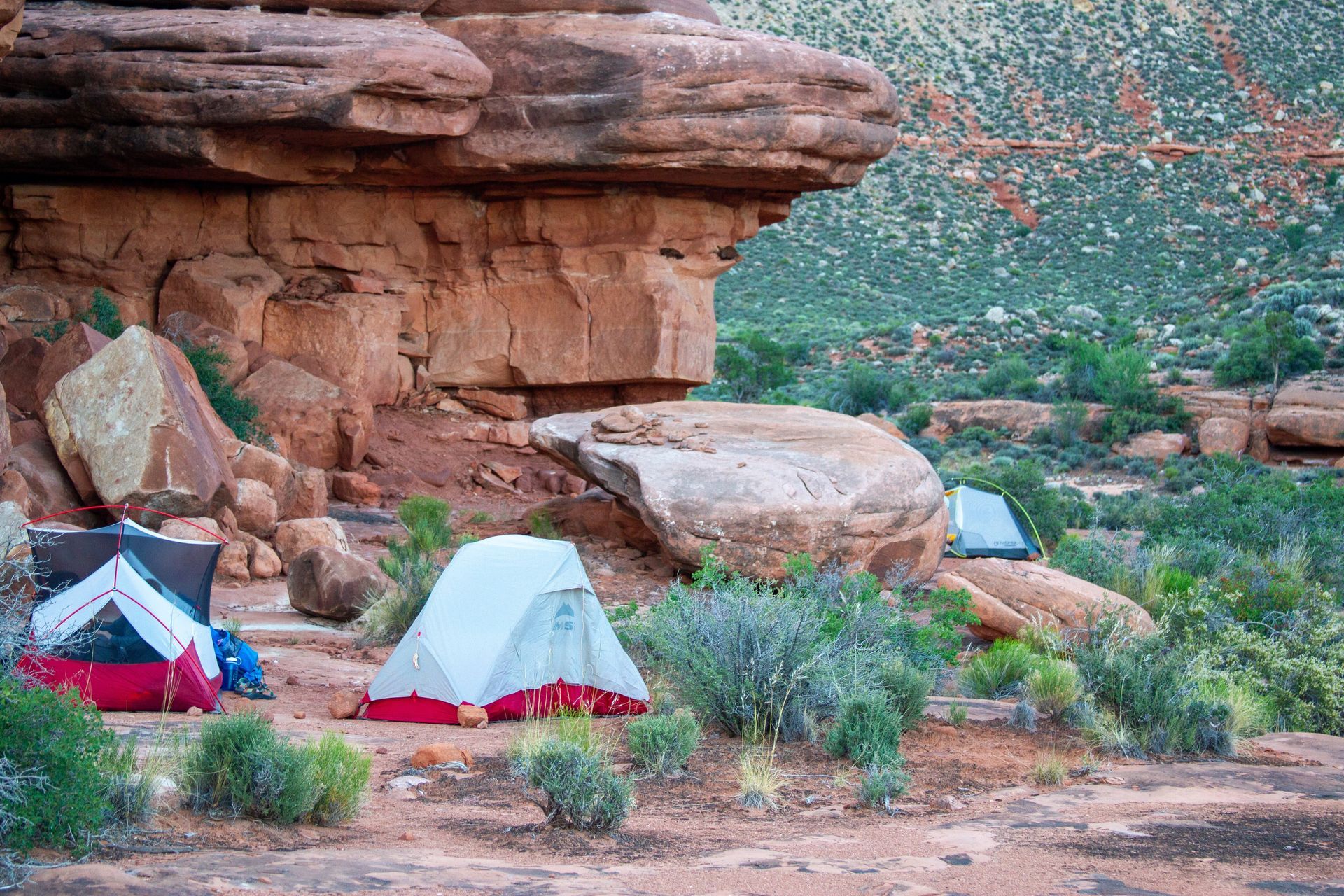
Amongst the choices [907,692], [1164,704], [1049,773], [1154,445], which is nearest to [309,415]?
[907,692]

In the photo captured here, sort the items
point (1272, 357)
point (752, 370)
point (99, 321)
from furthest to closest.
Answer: point (752, 370), point (1272, 357), point (99, 321)

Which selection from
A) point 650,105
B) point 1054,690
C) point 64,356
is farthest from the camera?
point 650,105

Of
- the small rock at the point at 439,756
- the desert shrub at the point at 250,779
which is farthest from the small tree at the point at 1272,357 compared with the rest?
the desert shrub at the point at 250,779

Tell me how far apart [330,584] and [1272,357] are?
77.1ft

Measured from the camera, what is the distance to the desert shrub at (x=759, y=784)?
5.78m

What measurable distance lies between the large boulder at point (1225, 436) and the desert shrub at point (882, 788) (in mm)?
21417

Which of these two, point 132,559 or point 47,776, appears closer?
point 47,776

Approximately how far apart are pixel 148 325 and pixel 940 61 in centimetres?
3880

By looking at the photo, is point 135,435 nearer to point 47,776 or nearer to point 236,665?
point 236,665

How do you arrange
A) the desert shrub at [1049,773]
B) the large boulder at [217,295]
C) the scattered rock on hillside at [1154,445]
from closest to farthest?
the desert shrub at [1049,773] < the large boulder at [217,295] < the scattered rock on hillside at [1154,445]

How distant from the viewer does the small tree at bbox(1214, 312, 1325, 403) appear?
2702cm

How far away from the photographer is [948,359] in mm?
34031

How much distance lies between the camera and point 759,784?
5824 mm

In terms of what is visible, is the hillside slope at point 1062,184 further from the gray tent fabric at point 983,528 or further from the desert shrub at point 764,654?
the desert shrub at point 764,654
